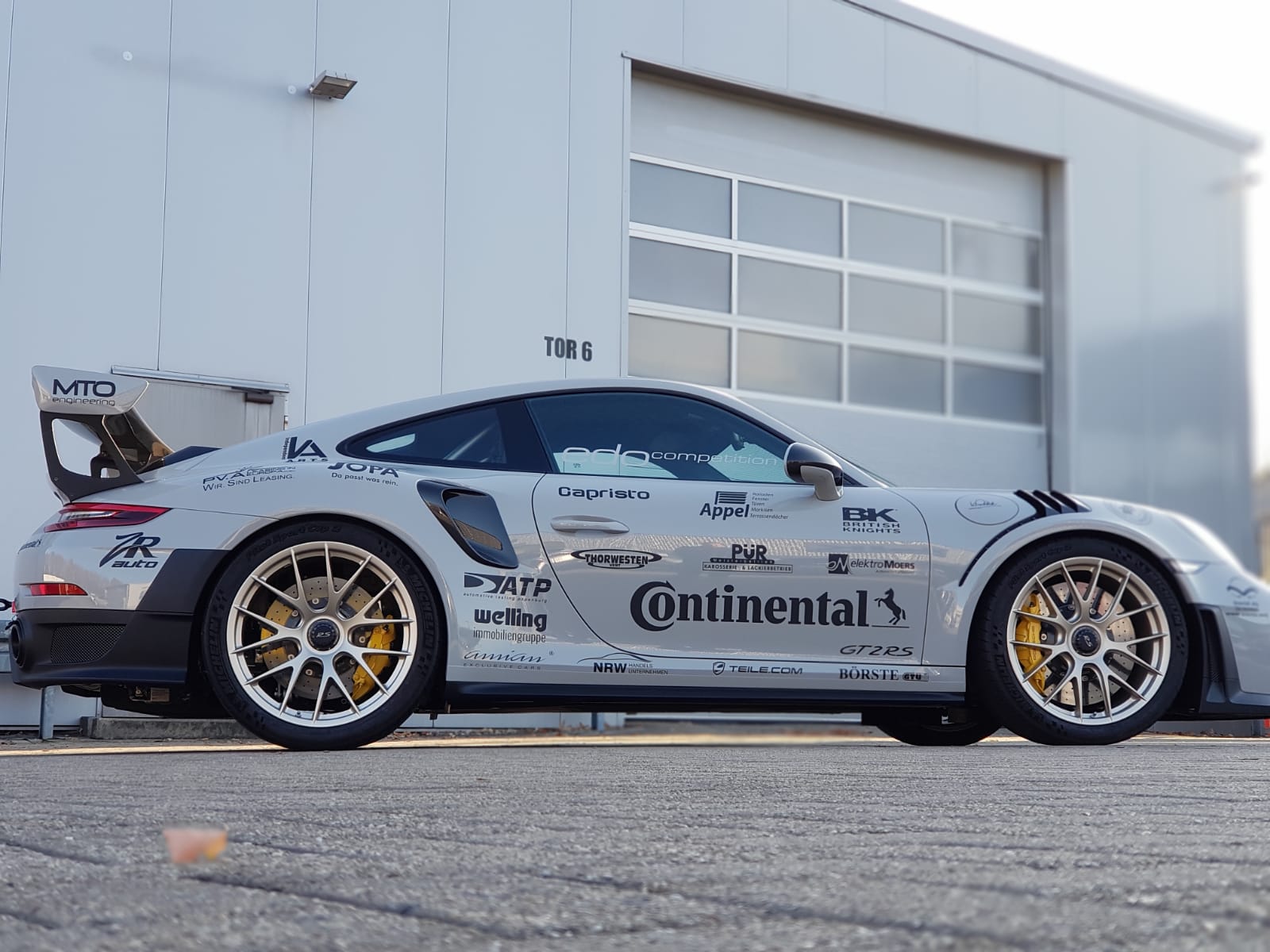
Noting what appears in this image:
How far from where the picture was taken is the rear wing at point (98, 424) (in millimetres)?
4367

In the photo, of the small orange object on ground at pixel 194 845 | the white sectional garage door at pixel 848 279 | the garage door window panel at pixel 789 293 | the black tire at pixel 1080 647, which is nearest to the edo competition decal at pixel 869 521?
the black tire at pixel 1080 647

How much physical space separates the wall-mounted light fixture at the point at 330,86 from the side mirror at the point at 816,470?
691 cm

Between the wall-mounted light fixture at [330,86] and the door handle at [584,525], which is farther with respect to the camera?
the wall-mounted light fixture at [330,86]

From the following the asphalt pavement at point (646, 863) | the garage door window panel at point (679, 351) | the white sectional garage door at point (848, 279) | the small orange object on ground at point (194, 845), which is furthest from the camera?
the white sectional garage door at point (848, 279)

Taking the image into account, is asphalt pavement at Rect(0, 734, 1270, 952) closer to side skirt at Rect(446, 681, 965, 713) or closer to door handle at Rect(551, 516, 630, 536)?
side skirt at Rect(446, 681, 965, 713)

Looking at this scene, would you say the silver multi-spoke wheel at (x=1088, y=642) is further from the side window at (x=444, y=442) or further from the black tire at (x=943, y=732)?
the side window at (x=444, y=442)

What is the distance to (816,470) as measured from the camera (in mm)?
4805

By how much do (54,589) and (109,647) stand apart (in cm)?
26

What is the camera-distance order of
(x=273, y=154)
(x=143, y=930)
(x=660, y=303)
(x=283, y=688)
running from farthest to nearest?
(x=660, y=303) < (x=273, y=154) < (x=283, y=688) < (x=143, y=930)

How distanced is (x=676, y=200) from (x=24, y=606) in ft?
31.3

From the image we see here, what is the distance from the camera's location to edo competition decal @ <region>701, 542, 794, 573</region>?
4668 millimetres

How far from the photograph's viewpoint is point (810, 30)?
542 inches

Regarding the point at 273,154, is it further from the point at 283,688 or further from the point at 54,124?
the point at 283,688

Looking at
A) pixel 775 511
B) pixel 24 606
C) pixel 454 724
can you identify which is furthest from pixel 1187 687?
pixel 454 724
